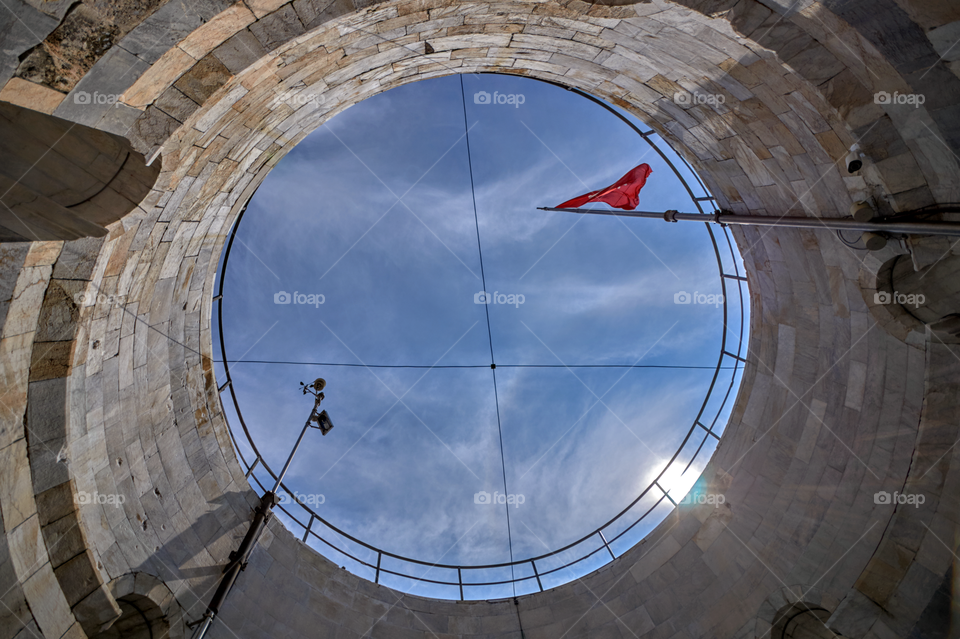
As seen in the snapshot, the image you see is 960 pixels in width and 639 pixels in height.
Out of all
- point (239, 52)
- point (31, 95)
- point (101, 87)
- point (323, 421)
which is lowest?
point (323, 421)

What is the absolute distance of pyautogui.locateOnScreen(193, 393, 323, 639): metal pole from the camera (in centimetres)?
768

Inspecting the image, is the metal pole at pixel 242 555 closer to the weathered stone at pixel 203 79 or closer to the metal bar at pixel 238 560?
the metal bar at pixel 238 560

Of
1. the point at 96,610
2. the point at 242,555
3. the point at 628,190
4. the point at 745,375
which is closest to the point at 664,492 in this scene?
the point at 745,375

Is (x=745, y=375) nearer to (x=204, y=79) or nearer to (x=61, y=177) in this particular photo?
(x=204, y=79)

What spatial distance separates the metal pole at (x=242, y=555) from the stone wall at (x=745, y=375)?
29 centimetres

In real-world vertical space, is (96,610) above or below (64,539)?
below

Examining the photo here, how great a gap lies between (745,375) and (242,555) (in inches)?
429

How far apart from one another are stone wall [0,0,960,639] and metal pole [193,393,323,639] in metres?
0.29

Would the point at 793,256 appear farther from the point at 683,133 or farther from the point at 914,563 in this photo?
the point at 914,563

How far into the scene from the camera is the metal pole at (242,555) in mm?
7678

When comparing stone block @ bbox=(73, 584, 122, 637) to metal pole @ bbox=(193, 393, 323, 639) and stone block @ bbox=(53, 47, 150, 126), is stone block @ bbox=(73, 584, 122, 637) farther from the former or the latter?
stone block @ bbox=(53, 47, 150, 126)

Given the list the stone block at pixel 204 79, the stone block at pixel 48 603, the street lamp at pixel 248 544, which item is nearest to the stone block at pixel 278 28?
the stone block at pixel 204 79

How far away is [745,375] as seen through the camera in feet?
32.6

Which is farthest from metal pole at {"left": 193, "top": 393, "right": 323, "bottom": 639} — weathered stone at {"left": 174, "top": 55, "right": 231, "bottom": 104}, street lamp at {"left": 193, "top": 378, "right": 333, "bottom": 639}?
weathered stone at {"left": 174, "top": 55, "right": 231, "bottom": 104}
